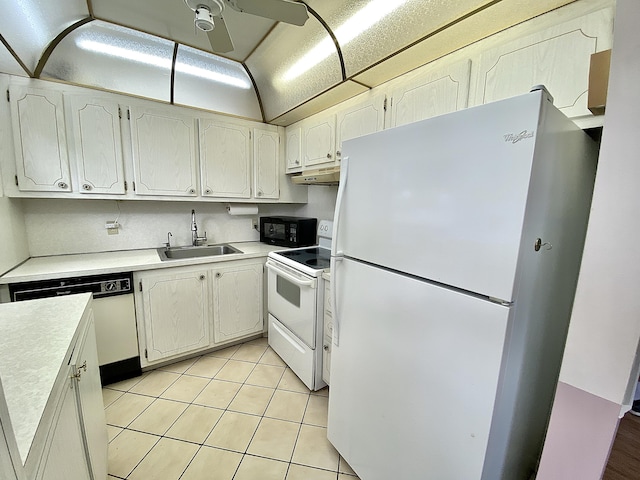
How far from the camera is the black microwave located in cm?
256

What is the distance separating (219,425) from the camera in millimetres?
1665

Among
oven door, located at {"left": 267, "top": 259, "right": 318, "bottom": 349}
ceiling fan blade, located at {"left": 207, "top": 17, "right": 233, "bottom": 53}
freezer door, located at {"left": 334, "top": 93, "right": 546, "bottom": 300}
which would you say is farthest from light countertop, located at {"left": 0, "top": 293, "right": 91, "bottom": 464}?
ceiling fan blade, located at {"left": 207, "top": 17, "right": 233, "bottom": 53}

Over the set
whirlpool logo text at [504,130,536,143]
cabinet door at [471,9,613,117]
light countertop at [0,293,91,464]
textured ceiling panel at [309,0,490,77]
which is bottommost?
light countertop at [0,293,91,464]

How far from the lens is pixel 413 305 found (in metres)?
0.96

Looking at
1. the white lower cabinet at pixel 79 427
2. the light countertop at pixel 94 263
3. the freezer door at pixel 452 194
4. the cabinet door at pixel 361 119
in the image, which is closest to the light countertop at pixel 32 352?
the white lower cabinet at pixel 79 427

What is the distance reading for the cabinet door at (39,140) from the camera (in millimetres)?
1734

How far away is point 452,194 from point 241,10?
1.27m

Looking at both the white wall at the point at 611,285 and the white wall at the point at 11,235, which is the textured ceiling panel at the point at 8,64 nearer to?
the white wall at the point at 11,235

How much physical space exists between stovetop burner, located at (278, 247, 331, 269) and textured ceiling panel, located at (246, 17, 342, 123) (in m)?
1.27

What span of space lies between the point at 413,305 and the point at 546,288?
0.43 m

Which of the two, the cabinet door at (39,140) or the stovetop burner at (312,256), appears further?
the stovetop burner at (312,256)

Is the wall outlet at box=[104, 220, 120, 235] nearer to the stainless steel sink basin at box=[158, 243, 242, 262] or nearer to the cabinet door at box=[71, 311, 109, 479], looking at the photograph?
the stainless steel sink basin at box=[158, 243, 242, 262]

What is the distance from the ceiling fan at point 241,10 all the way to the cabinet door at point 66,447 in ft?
4.81

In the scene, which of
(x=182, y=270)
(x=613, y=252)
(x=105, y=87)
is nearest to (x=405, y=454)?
(x=613, y=252)
